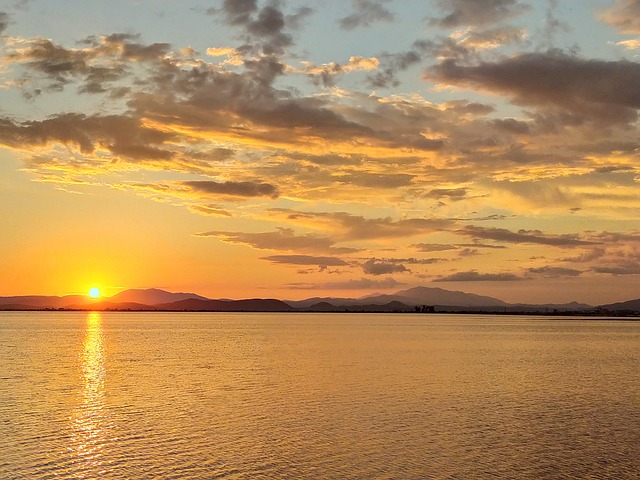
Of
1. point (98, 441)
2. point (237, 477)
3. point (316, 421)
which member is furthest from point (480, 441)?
point (98, 441)

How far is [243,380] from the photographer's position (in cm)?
7088

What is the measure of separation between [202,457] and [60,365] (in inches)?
2368

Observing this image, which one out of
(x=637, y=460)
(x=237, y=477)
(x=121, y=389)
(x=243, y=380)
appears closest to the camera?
(x=237, y=477)

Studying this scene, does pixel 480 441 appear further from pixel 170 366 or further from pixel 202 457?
pixel 170 366

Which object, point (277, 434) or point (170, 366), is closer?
point (277, 434)

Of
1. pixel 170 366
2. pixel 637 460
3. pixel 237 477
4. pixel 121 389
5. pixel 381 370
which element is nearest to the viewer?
pixel 237 477

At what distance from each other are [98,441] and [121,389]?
24.4 m

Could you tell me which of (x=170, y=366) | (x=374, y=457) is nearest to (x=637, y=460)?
(x=374, y=457)

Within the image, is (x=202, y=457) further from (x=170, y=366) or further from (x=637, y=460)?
(x=170, y=366)

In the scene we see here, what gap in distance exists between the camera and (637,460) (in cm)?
3544

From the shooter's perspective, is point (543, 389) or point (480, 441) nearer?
point (480, 441)

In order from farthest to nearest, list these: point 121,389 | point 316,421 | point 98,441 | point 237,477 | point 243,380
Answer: point 243,380, point 121,389, point 316,421, point 98,441, point 237,477

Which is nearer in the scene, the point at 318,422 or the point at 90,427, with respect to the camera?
the point at 90,427

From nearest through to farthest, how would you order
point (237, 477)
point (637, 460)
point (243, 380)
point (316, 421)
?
point (237, 477) < point (637, 460) < point (316, 421) < point (243, 380)
